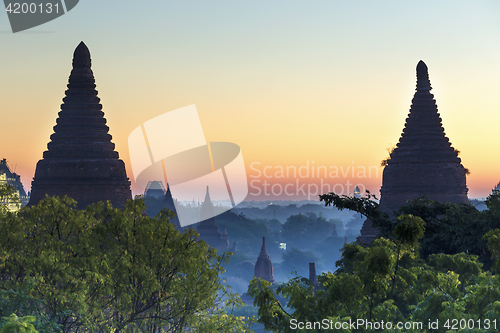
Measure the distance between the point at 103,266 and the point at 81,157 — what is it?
20674 millimetres

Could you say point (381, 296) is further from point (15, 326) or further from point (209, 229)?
point (209, 229)

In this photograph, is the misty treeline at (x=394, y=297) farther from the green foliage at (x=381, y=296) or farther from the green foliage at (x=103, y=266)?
the green foliage at (x=103, y=266)

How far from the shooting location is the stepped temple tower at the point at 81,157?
39.1 m

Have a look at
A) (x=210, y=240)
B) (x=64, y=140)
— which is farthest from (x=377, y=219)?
(x=210, y=240)

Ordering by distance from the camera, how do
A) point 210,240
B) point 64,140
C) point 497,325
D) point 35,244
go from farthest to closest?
point 210,240, point 64,140, point 35,244, point 497,325

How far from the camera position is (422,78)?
44.2 meters

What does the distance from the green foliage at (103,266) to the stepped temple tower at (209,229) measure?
8534cm

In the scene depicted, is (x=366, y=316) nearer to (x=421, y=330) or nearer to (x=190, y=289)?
(x=421, y=330)

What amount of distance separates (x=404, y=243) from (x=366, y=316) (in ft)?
5.90

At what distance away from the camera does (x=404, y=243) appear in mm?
15523

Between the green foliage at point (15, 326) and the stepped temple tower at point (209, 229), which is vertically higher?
the green foliage at point (15, 326)

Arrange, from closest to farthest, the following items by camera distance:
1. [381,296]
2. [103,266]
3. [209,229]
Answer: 1. [381,296]
2. [103,266]
3. [209,229]

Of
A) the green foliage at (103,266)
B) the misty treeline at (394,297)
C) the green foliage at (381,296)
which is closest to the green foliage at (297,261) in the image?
the green foliage at (103,266)

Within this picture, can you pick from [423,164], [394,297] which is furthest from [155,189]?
[394,297]
